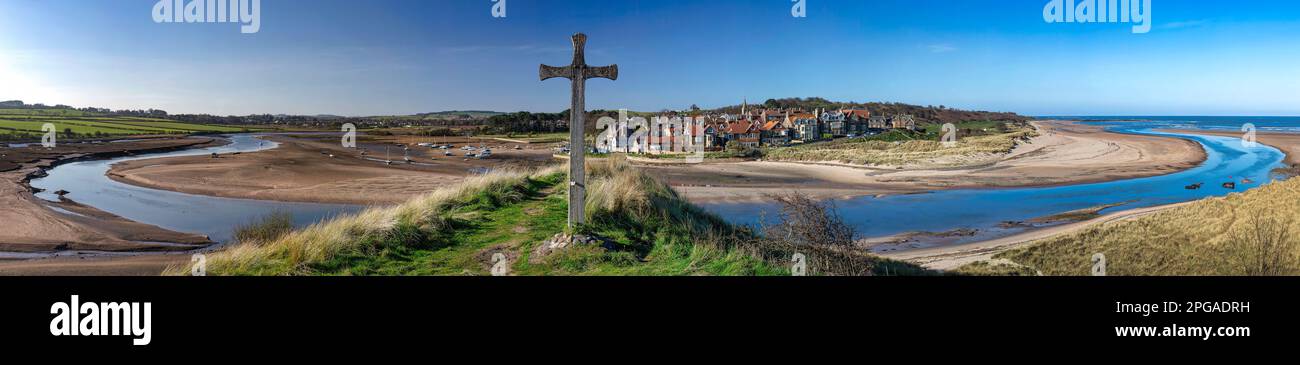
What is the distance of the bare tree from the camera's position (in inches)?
302

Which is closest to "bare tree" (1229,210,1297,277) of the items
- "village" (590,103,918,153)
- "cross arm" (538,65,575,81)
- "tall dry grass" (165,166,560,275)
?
"cross arm" (538,65,575,81)

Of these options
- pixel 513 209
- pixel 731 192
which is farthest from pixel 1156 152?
pixel 513 209

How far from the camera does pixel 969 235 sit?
1644 cm

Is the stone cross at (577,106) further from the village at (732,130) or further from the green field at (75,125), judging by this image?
the green field at (75,125)

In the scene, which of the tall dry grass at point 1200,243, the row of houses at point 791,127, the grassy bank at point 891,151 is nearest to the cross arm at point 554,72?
the tall dry grass at point 1200,243

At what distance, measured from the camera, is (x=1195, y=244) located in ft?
33.1

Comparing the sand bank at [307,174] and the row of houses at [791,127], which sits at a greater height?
the row of houses at [791,127]

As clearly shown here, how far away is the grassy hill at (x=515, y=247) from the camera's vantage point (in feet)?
20.4

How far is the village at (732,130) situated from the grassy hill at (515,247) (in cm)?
Result: 624

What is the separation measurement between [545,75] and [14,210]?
15565mm

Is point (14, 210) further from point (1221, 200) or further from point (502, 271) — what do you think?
point (1221, 200)

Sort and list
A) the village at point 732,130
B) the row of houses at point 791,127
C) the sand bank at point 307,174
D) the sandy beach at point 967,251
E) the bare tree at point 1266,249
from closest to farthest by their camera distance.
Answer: the bare tree at point 1266,249 → the sandy beach at point 967,251 → the sand bank at point 307,174 → the village at point 732,130 → the row of houses at point 791,127

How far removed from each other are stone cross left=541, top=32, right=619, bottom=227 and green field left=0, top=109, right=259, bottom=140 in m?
21.2
